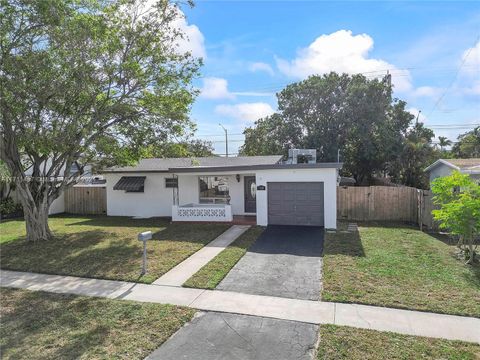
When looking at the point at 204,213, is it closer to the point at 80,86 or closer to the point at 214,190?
the point at 214,190

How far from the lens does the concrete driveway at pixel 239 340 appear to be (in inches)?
180

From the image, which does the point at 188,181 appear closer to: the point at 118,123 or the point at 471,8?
the point at 118,123

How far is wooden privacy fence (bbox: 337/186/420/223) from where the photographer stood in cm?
1547

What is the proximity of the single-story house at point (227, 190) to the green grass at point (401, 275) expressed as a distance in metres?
2.43

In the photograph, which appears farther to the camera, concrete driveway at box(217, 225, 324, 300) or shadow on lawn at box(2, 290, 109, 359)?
concrete driveway at box(217, 225, 324, 300)

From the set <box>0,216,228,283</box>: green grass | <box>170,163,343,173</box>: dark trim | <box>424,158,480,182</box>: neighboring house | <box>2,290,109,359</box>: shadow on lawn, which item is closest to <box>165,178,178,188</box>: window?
<box>170,163,343,173</box>: dark trim

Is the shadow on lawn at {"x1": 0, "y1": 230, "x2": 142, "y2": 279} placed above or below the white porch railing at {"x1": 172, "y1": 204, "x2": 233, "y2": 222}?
below

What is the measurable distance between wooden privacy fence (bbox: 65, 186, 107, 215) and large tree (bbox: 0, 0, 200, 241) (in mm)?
7051

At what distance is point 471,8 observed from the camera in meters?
8.74

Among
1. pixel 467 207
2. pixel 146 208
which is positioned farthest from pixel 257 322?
pixel 146 208

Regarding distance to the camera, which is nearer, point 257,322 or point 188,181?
point 257,322

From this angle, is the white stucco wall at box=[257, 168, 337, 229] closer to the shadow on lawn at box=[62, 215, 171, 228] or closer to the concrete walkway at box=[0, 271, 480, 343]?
the shadow on lawn at box=[62, 215, 171, 228]

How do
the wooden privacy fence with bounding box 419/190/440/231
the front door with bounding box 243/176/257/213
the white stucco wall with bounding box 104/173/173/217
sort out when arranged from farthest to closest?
1. the white stucco wall with bounding box 104/173/173/217
2. the front door with bounding box 243/176/257/213
3. the wooden privacy fence with bounding box 419/190/440/231

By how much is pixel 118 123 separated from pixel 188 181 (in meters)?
5.25
